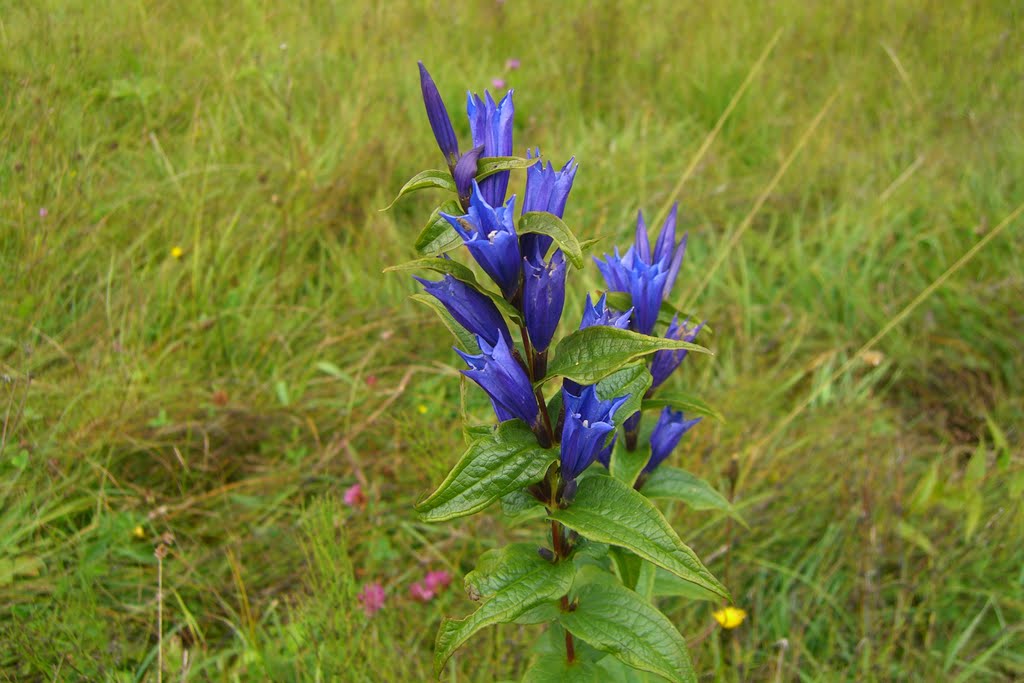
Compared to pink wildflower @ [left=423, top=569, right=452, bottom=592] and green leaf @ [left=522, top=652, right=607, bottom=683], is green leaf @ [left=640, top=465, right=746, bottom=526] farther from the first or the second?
pink wildflower @ [left=423, top=569, right=452, bottom=592]

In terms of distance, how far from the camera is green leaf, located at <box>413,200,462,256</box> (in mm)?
932

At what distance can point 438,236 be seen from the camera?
37.4 inches

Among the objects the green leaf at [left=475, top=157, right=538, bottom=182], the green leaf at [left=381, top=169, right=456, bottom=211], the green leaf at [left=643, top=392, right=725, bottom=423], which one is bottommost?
the green leaf at [left=643, top=392, right=725, bottom=423]

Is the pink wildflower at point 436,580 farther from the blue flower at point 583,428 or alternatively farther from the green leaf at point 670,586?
the blue flower at point 583,428

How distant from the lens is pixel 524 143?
3373 mm

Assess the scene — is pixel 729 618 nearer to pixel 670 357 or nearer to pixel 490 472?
pixel 670 357

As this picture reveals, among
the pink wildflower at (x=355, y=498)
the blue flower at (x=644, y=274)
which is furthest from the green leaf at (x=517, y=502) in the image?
the pink wildflower at (x=355, y=498)

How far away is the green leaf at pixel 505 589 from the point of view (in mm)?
935

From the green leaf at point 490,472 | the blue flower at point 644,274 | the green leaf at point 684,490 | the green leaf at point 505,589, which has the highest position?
the blue flower at point 644,274

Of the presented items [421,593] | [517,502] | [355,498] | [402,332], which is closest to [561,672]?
[517,502]

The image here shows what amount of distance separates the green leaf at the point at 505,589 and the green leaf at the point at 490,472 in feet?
0.43

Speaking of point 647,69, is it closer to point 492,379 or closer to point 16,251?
point 16,251

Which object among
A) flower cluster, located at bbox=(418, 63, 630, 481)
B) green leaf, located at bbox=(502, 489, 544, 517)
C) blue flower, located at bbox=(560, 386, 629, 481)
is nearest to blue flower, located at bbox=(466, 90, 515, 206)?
flower cluster, located at bbox=(418, 63, 630, 481)

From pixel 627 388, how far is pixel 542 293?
20 centimetres
